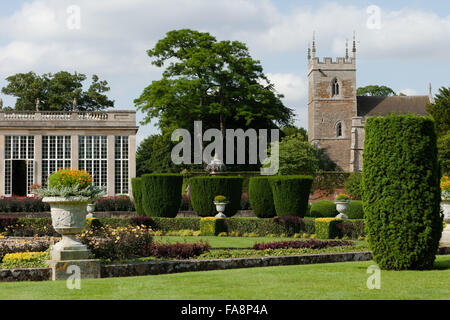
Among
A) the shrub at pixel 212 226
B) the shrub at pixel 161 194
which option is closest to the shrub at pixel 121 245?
the shrub at pixel 212 226

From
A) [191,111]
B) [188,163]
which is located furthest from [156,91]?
[188,163]

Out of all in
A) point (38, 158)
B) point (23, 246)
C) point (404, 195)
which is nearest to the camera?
point (404, 195)

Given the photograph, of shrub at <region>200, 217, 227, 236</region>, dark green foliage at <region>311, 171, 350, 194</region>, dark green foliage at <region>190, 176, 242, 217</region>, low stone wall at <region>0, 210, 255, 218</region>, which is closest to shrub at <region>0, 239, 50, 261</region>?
shrub at <region>200, 217, 227, 236</region>

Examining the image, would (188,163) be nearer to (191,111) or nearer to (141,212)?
(191,111)

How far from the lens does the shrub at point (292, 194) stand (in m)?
22.5

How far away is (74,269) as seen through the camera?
9836 millimetres

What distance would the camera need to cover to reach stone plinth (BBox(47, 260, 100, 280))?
9.85 m

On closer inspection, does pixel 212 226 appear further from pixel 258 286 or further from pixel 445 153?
pixel 445 153

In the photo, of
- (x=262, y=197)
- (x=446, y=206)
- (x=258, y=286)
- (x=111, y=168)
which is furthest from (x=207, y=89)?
(x=258, y=286)

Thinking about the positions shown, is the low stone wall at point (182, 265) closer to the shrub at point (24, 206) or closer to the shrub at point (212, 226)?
the shrub at point (212, 226)

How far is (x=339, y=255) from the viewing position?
12195 millimetres

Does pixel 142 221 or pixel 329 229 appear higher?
pixel 142 221

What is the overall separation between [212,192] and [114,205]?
676cm
